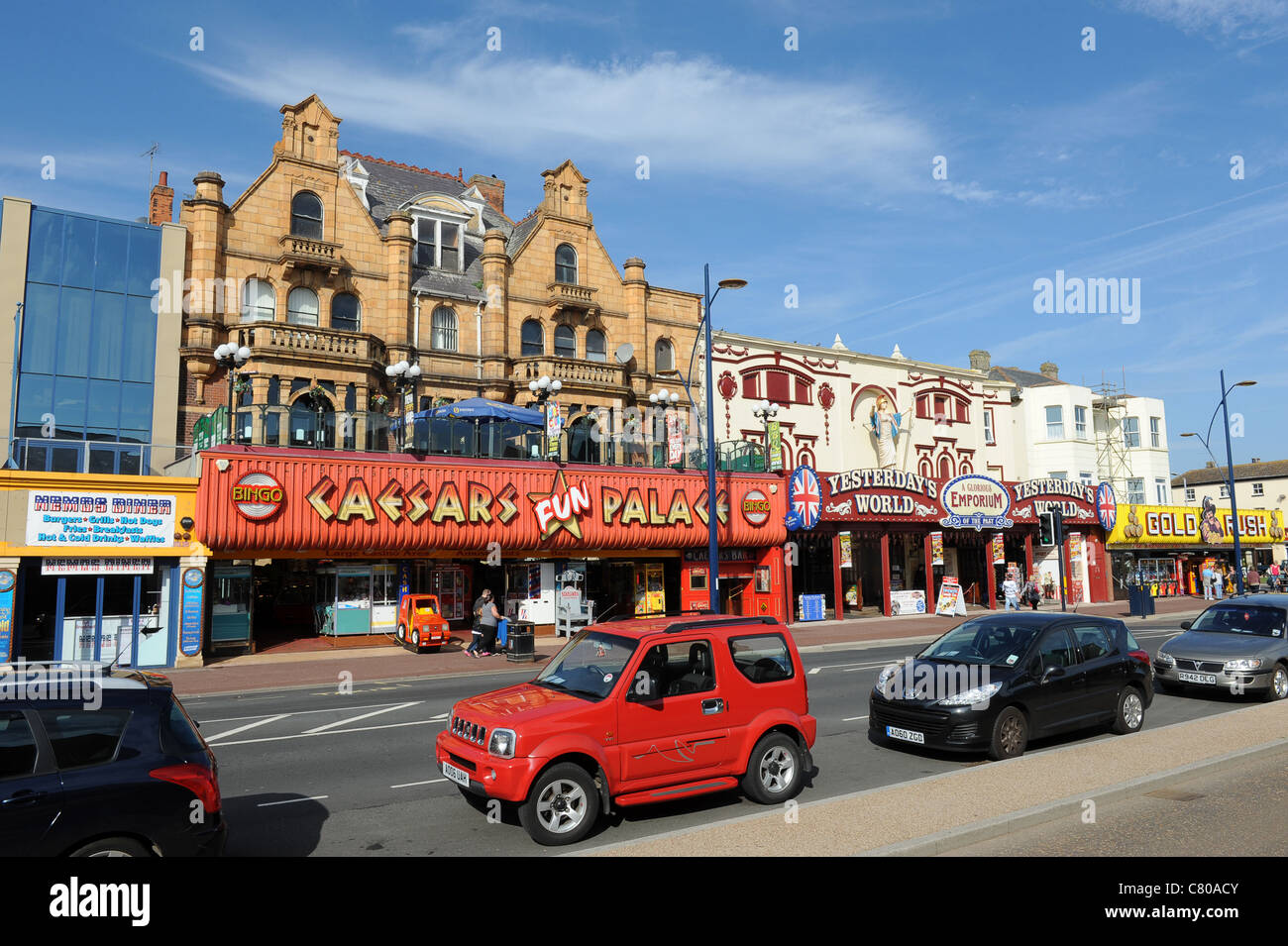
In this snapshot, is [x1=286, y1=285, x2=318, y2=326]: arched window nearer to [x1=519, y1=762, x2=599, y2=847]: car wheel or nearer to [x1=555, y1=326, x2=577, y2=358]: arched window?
[x1=555, y1=326, x2=577, y2=358]: arched window

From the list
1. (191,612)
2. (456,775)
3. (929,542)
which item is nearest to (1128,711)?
(456,775)

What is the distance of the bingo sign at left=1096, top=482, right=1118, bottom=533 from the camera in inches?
1688

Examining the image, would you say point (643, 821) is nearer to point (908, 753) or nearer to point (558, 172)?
point (908, 753)

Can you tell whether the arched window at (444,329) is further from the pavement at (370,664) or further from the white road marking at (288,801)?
the white road marking at (288,801)

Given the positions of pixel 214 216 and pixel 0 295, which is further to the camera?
pixel 214 216

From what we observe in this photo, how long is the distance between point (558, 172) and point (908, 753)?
30.8 m

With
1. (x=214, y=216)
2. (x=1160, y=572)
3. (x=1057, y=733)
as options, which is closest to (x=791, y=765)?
(x=1057, y=733)

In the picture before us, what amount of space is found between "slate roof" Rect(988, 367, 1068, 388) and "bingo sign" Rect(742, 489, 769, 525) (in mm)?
22340

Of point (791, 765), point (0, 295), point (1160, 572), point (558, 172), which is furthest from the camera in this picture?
point (1160, 572)

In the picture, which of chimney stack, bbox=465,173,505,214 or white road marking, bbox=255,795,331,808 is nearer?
white road marking, bbox=255,795,331,808

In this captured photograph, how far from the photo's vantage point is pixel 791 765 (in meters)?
8.60

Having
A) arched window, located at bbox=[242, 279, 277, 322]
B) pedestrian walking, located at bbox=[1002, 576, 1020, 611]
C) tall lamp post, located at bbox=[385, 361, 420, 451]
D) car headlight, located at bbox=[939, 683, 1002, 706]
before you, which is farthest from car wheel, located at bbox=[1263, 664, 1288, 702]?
arched window, located at bbox=[242, 279, 277, 322]

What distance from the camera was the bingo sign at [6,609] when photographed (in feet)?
66.2

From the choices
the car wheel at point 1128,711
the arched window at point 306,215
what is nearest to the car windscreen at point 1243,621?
the car wheel at point 1128,711
